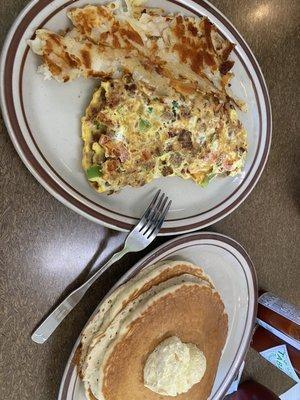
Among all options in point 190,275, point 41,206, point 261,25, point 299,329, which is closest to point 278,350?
point 299,329

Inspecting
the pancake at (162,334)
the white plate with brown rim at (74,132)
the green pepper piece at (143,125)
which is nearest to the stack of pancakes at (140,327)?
the pancake at (162,334)

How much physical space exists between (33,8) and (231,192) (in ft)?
2.35

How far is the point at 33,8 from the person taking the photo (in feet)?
3.46

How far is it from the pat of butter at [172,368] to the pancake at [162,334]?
0.9 inches

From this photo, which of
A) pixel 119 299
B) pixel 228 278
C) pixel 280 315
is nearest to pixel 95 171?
pixel 119 299

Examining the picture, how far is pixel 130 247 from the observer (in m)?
1.23

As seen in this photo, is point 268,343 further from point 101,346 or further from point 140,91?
point 140,91

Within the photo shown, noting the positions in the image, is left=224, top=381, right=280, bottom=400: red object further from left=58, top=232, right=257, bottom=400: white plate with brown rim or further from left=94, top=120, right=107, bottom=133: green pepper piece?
left=94, top=120, right=107, bottom=133: green pepper piece

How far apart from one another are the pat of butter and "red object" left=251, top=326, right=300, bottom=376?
1.17 feet

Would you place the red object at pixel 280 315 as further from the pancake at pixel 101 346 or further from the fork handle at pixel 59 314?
the fork handle at pixel 59 314

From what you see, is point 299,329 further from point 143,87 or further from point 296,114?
point 143,87

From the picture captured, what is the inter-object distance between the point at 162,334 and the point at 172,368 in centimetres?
9

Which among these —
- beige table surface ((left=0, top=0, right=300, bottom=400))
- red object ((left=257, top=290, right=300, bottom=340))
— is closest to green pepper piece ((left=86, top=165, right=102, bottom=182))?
beige table surface ((left=0, top=0, right=300, bottom=400))

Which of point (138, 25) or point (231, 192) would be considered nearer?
point (138, 25)
